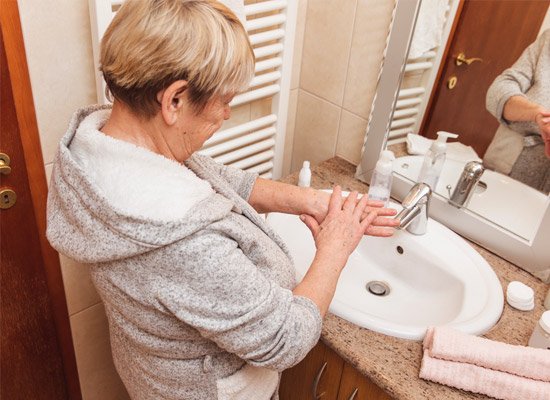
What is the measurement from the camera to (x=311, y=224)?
46.2 inches

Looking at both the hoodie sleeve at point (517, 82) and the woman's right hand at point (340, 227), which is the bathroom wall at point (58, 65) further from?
the hoodie sleeve at point (517, 82)

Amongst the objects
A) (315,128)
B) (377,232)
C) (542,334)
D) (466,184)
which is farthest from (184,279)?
(315,128)

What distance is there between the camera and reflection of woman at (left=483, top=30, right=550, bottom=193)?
1201mm

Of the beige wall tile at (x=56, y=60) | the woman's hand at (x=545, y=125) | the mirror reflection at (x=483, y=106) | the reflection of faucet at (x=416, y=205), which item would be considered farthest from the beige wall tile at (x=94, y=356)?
the woman's hand at (x=545, y=125)

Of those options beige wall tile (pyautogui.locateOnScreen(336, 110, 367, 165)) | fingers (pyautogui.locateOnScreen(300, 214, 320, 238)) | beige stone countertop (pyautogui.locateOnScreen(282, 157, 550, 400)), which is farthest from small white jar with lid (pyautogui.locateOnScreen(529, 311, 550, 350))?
beige wall tile (pyautogui.locateOnScreen(336, 110, 367, 165))

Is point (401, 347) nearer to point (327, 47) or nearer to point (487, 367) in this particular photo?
point (487, 367)

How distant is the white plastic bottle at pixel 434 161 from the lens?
1406 mm

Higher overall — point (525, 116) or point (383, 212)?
point (525, 116)

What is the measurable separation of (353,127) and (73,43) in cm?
84

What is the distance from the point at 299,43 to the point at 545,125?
Result: 2.55 ft

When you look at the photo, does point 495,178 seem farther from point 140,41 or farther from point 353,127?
point 140,41

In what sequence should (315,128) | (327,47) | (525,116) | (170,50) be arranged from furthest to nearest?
(315,128)
(327,47)
(525,116)
(170,50)

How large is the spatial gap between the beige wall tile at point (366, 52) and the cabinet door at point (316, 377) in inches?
28.5

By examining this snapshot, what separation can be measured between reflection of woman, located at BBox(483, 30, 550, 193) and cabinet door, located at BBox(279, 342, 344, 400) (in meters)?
0.62
